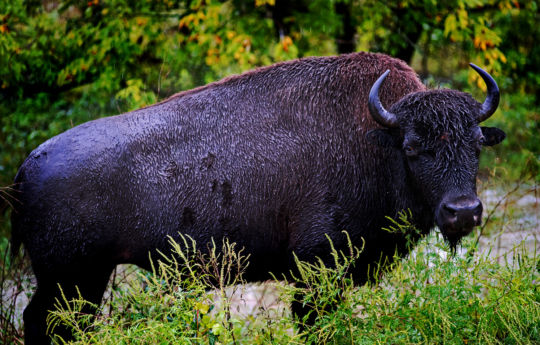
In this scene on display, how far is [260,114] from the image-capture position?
421cm

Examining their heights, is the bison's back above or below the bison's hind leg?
above

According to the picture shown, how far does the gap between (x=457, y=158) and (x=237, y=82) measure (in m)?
1.89

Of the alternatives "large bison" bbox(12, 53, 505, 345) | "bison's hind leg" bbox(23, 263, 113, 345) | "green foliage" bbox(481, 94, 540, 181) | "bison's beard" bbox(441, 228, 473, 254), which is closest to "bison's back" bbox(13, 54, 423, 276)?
"large bison" bbox(12, 53, 505, 345)

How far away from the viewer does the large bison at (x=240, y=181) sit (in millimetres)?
3938

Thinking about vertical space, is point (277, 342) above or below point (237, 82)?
below

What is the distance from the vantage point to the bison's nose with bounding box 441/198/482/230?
334 centimetres

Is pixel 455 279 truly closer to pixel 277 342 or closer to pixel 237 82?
pixel 277 342

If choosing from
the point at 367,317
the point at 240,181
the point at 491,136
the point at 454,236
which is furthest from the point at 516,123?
the point at 367,317

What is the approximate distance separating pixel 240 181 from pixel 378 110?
118 centimetres

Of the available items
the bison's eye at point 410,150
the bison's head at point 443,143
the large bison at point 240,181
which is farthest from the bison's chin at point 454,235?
the bison's eye at point 410,150

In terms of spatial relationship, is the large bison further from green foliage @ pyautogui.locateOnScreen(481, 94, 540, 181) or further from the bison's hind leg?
green foliage @ pyautogui.locateOnScreen(481, 94, 540, 181)

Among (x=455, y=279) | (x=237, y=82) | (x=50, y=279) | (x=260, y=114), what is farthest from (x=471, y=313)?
(x=50, y=279)

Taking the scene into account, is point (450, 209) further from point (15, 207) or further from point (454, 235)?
point (15, 207)

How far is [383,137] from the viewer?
3.80 meters
